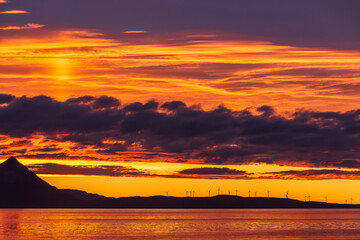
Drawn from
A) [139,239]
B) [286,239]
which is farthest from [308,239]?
[139,239]

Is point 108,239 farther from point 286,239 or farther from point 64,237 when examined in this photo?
point 286,239

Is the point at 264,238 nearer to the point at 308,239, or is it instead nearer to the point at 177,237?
the point at 308,239

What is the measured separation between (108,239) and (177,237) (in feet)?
71.4

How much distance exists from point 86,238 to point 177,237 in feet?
87.5

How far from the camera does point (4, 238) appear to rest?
7175 inches

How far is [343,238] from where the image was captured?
644ft

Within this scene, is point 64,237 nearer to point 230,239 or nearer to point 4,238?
point 4,238

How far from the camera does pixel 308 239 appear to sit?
630 feet

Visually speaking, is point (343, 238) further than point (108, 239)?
Yes

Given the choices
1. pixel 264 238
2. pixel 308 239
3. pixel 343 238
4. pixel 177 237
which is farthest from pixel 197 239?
pixel 343 238

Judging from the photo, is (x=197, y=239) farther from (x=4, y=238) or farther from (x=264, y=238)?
(x=4, y=238)

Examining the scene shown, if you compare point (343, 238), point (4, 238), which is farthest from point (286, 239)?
point (4, 238)

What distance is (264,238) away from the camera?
193 meters

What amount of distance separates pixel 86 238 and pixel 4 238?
22638mm
